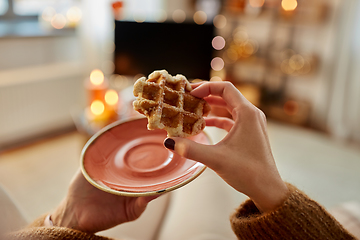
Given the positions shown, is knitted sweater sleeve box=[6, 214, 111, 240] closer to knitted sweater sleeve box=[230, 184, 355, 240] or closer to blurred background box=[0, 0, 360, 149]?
knitted sweater sleeve box=[230, 184, 355, 240]

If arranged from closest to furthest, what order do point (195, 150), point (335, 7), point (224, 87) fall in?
1. point (195, 150)
2. point (224, 87)
3. point (335, 7)

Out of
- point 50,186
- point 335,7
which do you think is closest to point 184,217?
point 50,186

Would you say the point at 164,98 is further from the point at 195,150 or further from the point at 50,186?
the point at 50,186

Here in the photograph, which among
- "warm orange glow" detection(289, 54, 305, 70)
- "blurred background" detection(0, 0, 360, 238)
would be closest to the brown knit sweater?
"blurred background" detection(0, 0, 360, 238)

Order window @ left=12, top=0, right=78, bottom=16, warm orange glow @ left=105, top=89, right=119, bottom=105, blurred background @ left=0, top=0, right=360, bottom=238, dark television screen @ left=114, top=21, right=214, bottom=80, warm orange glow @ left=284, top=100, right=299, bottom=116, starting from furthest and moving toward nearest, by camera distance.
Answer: warm orange glow @ left=284, top=100, right=299, bottom=116 → window @ left=12, top=0, right=78, bottom=16 → dark television screen @ left=114, top=21, right=214, bottom=80 → blurred background @ left=0, top=0, right=360, bottom=238 → warm orange glow @ left=105, top=89, right=119, bottom=105

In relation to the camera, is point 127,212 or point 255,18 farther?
point 255,18

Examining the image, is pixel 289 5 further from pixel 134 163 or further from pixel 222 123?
pixel 134 163
